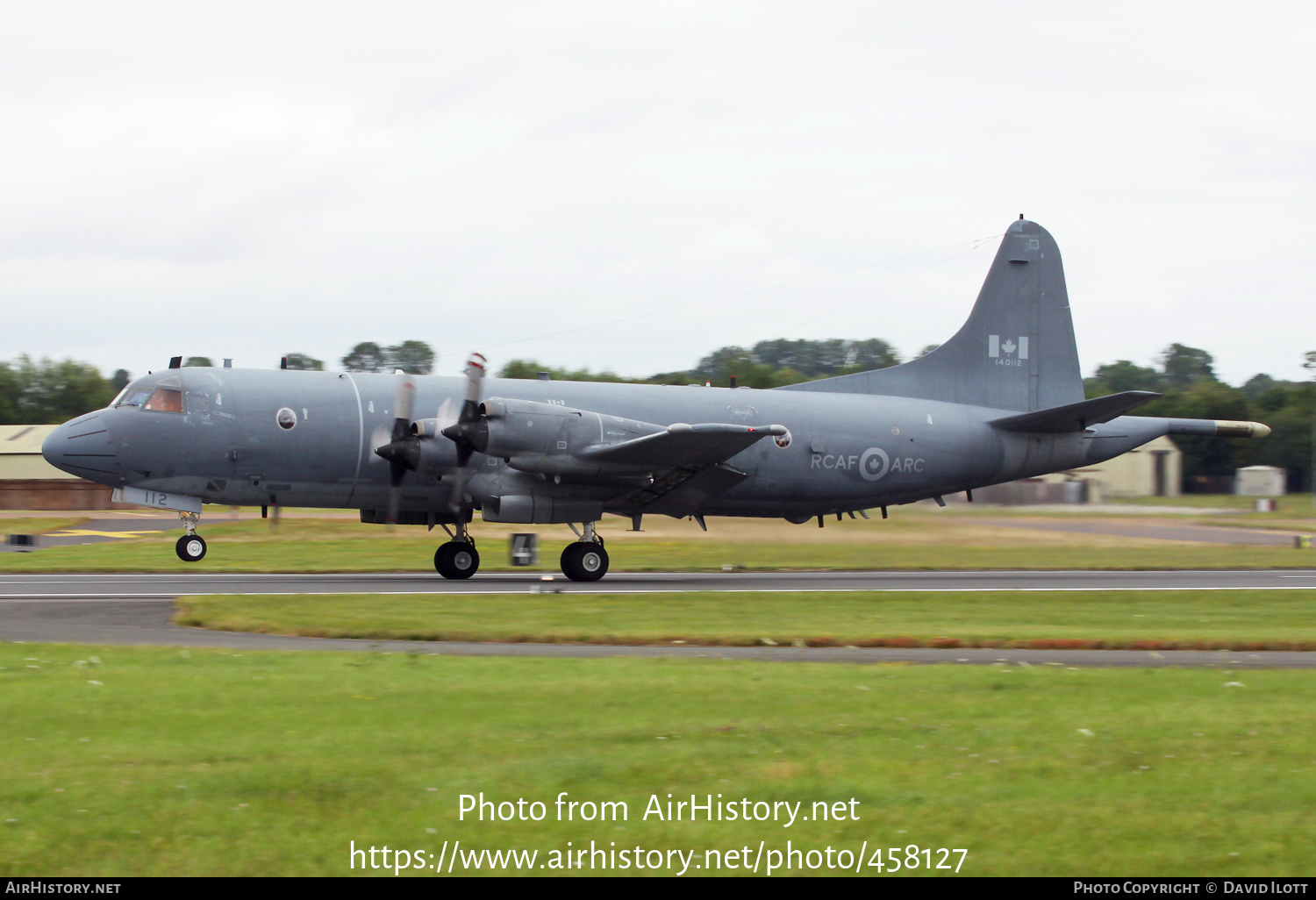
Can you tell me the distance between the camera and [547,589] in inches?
766

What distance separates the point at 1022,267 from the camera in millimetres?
26875

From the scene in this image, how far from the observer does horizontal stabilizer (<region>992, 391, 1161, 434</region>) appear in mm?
23312

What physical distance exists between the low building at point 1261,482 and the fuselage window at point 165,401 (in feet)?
103

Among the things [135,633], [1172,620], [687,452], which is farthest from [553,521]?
[1172,620]

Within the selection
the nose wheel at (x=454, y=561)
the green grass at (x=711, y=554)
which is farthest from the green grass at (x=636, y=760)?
the green grass at (x=711, y=554)

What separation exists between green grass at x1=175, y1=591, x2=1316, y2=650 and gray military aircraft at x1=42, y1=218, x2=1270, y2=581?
123 inches

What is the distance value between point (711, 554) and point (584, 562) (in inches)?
108

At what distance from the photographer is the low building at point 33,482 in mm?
56500

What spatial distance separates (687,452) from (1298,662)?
10996 mm

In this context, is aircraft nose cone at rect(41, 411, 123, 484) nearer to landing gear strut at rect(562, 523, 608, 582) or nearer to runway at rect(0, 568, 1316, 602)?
runway at rect(0, 568, 1316, 602)

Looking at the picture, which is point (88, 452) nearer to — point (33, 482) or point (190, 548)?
point (190, 548)

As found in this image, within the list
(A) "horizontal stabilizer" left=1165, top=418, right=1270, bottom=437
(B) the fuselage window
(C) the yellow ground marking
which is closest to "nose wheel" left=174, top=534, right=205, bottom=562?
(B) the fuselage window

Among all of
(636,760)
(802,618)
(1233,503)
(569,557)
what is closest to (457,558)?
(569,557)

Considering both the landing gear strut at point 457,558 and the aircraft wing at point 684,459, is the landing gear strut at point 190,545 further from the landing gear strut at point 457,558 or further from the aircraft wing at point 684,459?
the aircraft wing at point 684,459
